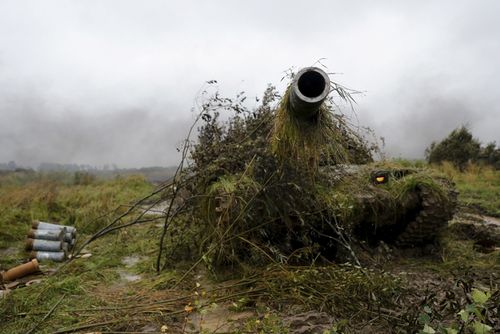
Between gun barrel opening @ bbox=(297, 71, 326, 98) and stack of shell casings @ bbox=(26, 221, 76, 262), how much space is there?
4.71 m

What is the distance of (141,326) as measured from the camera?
3.45 m

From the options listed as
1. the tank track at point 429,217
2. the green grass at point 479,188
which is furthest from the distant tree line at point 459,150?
the tank track at point 429,217

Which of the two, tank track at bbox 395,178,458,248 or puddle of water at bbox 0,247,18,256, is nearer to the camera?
tank track at bbox 395,178,458,248

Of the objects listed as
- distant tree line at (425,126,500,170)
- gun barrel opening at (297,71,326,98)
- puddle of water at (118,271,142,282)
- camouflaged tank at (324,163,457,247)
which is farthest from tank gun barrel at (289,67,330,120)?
distant tree line at (425,126,500,170)

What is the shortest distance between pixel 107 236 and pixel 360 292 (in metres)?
6.17

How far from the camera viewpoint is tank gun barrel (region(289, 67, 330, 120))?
12.2ft

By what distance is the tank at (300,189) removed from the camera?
4191mm

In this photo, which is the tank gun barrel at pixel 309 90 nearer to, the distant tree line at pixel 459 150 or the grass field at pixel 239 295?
the grass field at pixel 239 295

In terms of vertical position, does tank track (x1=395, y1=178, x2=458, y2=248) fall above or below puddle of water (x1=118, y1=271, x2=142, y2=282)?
above

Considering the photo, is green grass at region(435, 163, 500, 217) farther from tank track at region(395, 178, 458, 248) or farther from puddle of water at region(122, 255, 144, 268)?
puddle of water at region(122, 255, 144, 268)

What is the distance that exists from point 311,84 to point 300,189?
1191mm

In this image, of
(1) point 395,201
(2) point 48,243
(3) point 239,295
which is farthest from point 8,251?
(1) point 395,201

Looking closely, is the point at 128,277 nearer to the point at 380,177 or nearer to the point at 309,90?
the point at 309,90

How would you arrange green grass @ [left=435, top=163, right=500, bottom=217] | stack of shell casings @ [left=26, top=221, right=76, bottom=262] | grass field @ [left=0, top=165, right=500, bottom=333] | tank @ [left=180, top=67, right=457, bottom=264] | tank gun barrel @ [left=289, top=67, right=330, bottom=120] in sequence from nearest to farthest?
grass field @ [left=0, top=165, right=500, bottom=333] < tank gun barrel @ [left=289, top=67, right=330, bottom=120] < tank @ [left=180, top=67, right=457, bottom=264] < stack of shell casings @ [left=26, top=221, right=76, bottom=262] < green grass @ [left=435, top=163, right=500, bottom=217]
